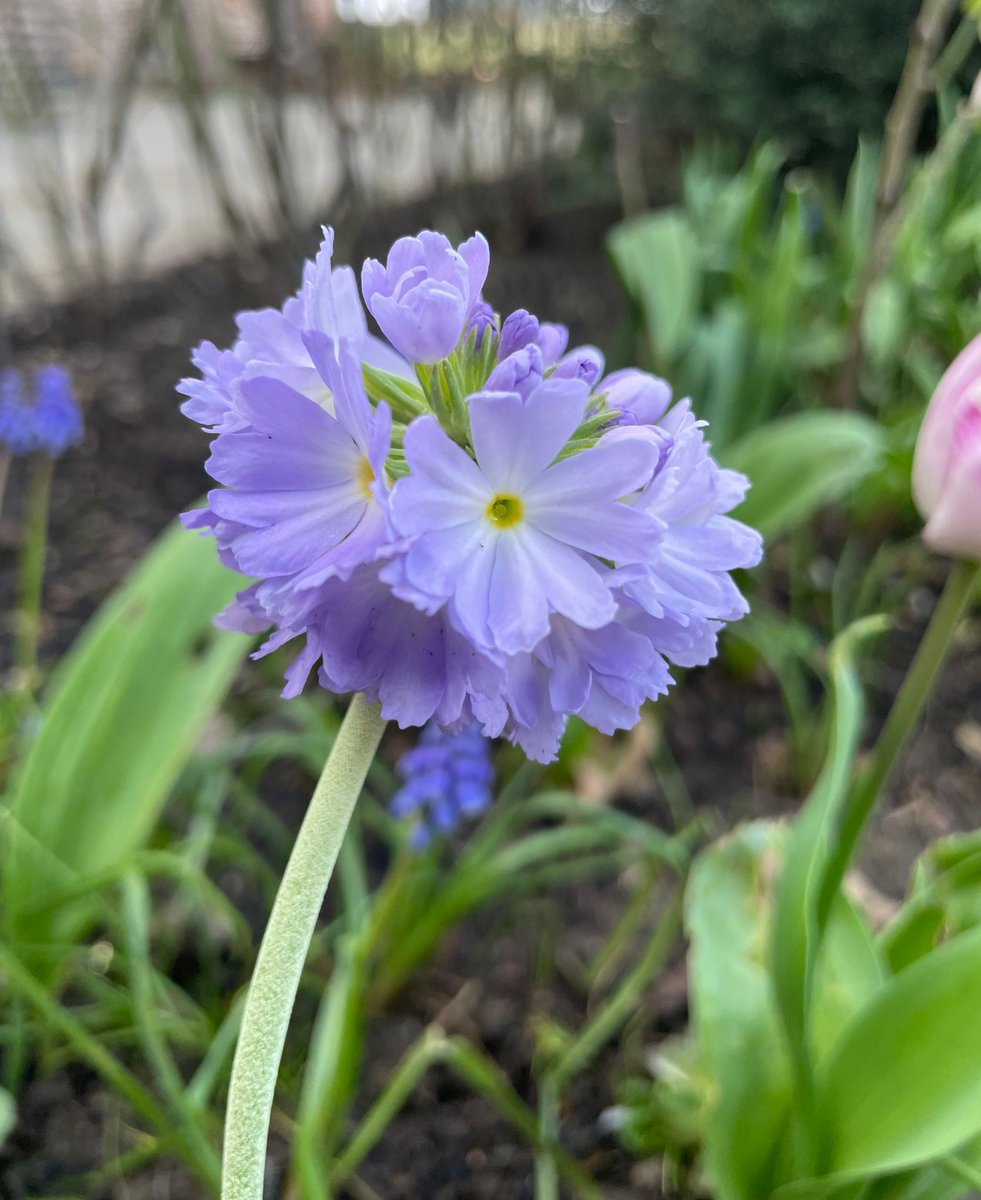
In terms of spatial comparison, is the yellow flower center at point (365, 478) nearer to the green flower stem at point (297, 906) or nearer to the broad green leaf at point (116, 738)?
the green flower stem at point (297, 906)

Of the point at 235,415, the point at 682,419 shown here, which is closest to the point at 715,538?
the point at 682,419

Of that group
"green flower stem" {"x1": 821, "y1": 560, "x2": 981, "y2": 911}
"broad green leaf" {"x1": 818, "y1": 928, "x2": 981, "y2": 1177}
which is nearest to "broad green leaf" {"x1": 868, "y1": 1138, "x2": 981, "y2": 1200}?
"broad green leaf" {"x1": 818, "y1": 928, "x2": 981, "y2": 1177}

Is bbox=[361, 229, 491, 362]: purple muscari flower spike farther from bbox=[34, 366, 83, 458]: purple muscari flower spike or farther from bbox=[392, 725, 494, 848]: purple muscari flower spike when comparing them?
bbox=[34, 366, 83, 458]: purple muscari flower spike

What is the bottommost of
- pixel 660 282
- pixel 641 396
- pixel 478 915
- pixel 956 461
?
pixel 478 915

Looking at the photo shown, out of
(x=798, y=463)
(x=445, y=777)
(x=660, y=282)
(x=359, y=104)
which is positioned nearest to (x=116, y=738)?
(x=445, y=777)

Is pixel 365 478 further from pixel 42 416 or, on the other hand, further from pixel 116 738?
pixel 42 416

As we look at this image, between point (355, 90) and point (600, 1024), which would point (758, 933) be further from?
point (355, 90)
